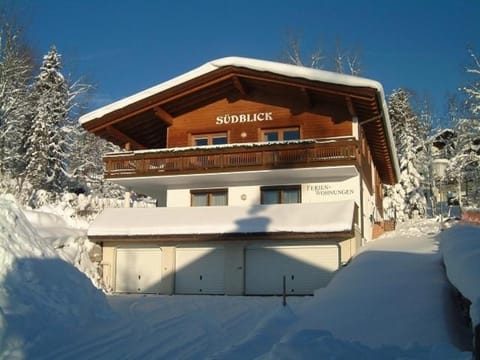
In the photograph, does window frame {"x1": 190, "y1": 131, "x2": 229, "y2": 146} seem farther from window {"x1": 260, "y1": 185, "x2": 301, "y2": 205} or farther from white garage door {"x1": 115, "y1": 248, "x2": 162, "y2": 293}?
white garage door {"x1": 115, "y1": 248, "x2": 162, "y2": 293}

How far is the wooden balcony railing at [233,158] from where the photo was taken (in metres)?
20.3

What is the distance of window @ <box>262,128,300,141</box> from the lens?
76.1 feet

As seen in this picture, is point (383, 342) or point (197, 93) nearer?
point (383, 342)

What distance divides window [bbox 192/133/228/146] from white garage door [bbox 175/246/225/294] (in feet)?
17.8

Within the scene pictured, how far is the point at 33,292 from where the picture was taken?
364 inches

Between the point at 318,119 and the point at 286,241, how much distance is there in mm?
5843

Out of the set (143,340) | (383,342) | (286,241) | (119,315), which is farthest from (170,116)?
(383,342)

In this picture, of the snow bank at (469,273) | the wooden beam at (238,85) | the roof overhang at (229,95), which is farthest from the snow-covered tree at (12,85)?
the snow bank at (469,273)

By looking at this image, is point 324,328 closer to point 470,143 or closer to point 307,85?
point 307,85

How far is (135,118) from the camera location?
24.7 meters

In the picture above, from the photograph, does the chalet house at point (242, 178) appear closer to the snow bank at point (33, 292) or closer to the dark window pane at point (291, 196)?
the dark window pane at point (291, 196)

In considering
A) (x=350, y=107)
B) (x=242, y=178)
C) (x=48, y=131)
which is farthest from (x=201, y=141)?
(x=48, y=131)

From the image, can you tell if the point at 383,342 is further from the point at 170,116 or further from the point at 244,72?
the point at 170,116

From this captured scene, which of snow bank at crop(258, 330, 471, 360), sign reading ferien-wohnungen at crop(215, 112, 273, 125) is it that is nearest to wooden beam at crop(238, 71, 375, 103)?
sign reading ferien-wohnungen at crop(215, 112, 273, 125)
